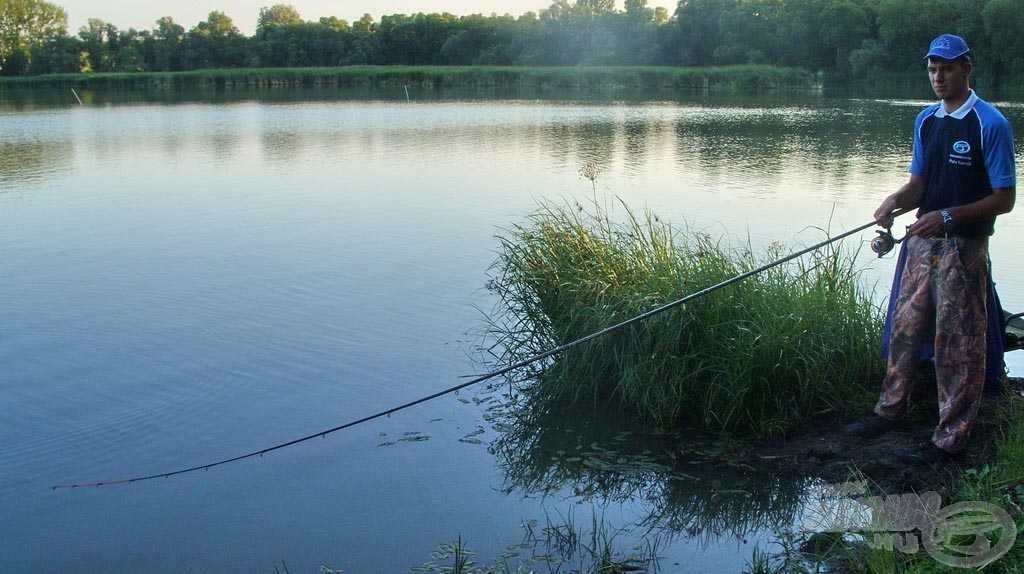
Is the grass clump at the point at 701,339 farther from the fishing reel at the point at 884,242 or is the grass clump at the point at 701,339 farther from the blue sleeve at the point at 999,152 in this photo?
the blue sleeve at the point at 999,152

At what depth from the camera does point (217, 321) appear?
27.7 ft

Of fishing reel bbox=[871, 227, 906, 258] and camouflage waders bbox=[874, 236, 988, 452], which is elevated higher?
fishing reel bbox=[871, 227, 906, 258]

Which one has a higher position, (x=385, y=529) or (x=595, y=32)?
(x=595, y=32)

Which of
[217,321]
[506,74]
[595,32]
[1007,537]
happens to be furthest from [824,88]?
[1007,537]

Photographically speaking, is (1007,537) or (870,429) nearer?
(1007,537)

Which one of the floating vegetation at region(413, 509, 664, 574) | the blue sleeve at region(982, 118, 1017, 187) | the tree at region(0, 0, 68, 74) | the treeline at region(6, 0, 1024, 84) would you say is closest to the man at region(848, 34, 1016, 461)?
the blue sleeve at region(982, 118, 1017, 187)

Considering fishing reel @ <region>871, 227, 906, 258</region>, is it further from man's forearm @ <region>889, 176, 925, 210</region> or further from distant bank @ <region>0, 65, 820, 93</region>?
distant bank @ <region>0, 65, 820, 93</region>

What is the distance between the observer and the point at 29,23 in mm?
99875

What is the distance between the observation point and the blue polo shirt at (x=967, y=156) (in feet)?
13.6

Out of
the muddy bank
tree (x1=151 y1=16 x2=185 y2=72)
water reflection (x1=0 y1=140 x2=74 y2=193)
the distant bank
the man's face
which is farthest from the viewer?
Result: tree (x1=151 y1=16 x2=185 y2=72)

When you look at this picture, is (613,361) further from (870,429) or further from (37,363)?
(37,363)

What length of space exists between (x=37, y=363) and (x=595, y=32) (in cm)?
8105

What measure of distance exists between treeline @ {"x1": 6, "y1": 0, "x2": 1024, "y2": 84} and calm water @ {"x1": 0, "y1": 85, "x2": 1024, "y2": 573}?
45.5 meters

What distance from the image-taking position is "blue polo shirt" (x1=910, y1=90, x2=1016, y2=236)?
13.6 ft
